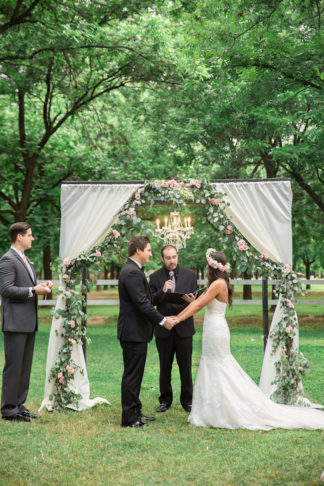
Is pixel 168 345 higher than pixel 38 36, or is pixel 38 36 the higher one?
pixel 38 36

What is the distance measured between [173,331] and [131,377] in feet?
3.55

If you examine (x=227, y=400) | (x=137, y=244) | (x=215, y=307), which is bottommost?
(x=227, y=400)

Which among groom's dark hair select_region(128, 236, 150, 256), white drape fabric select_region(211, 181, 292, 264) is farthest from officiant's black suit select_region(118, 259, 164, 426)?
white drape fabric select_region(211, 181, 292, 264)

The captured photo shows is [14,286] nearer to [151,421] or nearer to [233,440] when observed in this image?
[151,421]

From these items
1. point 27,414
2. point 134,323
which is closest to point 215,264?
point 134,323

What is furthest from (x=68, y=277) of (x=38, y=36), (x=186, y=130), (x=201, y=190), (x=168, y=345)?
(x=186, y=130)

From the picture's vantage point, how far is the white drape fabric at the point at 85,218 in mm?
7434

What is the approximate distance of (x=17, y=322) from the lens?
6.50 m

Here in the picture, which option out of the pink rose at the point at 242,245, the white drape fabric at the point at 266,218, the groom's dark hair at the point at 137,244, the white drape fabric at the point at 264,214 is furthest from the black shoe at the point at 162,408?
the white drape fabric at the point at 264,214

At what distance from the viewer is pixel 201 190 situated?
7555 millimetres

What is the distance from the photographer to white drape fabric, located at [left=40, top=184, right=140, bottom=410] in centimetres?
743

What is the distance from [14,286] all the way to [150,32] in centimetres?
947

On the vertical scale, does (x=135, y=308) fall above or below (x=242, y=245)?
below

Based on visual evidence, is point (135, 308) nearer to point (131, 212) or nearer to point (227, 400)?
point (227, 400)
